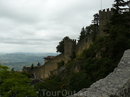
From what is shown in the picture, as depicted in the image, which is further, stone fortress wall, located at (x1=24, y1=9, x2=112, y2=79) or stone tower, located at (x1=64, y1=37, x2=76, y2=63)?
stone tower, located at (x1=64, y1=37, x2=76, y2=63)

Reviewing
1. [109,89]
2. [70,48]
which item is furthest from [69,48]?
[109,89]

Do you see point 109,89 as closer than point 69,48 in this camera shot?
Yes

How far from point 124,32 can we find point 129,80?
31.2ft

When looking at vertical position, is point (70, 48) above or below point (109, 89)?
above

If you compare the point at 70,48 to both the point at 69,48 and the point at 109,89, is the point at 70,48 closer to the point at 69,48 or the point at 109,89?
the point at 69,48

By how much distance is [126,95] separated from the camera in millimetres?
5066

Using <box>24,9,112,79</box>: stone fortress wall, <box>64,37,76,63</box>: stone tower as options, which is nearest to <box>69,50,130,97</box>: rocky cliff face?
<box>24,9,112,79</box>: stone fortress wall

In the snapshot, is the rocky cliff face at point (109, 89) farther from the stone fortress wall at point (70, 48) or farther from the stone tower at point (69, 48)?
the stone tower at point (69, 48)

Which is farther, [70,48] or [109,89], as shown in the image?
[70,48]

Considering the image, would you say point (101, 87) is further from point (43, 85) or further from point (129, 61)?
point (43, 85)

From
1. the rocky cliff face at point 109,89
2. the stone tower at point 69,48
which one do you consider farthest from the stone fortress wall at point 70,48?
the rocky cliff face at point 109,89

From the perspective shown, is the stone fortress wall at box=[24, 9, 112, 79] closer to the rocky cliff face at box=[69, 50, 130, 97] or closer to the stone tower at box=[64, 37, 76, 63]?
the stone tower at box=[64, 37, 76, 63]

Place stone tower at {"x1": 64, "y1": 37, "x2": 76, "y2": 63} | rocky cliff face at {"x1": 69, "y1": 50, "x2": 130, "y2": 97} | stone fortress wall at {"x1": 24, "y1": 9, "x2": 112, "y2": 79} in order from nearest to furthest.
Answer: rocky cliff face at {"x1": 69, "y1": 50, "x2": 130, "y2": 97} → stone fortress wall at {"x1": 24, "y1": 9, "x2": 112, "y2": 79} → stone tower at {"x1": 64, "y1": 37, "x2": 76, "y2": 63}

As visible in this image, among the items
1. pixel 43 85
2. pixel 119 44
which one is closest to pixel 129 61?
pixel 119 44
